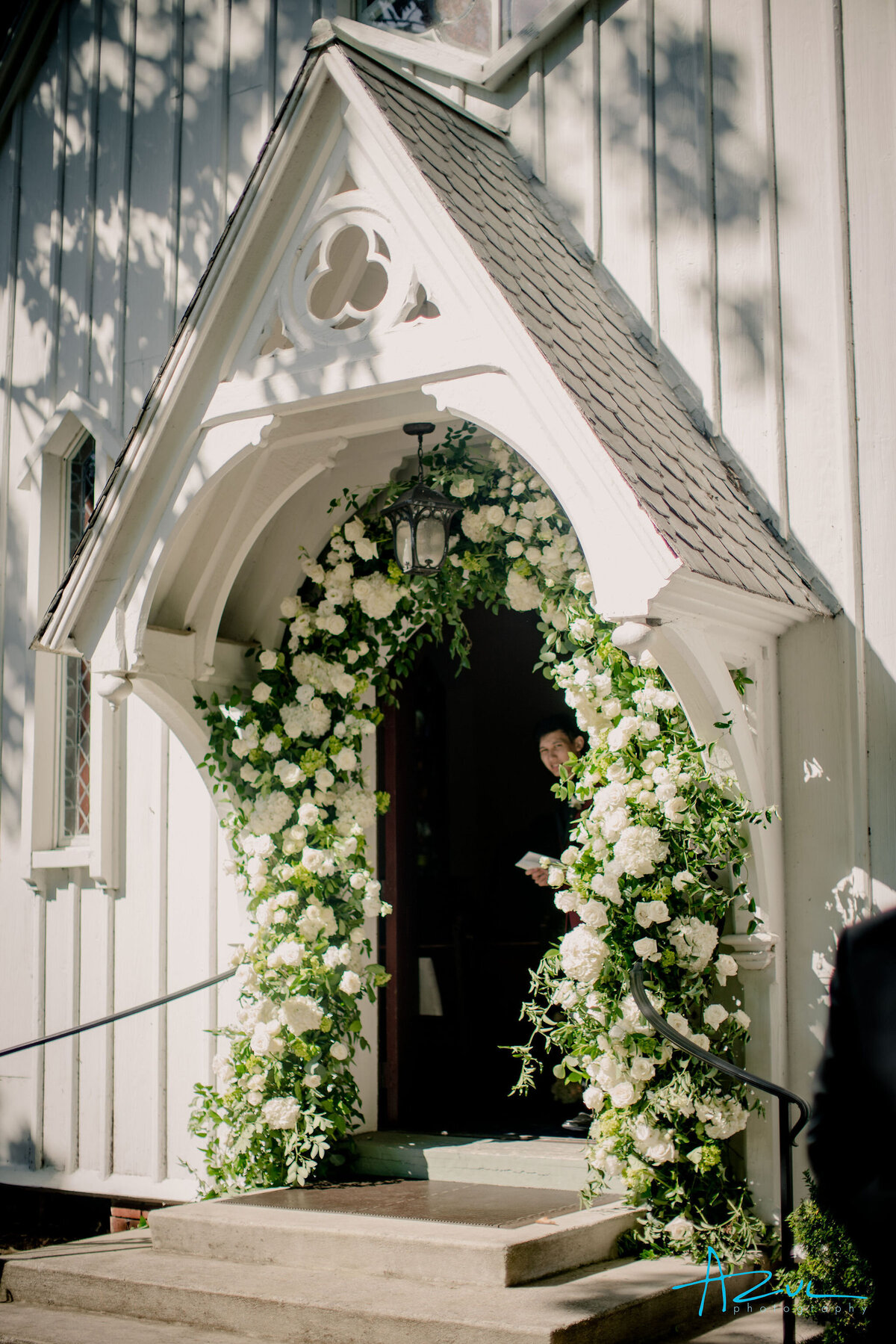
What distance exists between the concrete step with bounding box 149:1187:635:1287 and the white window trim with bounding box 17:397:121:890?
2.50 metres

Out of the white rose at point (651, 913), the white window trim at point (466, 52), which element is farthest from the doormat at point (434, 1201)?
the white window trim at point (466, 52)

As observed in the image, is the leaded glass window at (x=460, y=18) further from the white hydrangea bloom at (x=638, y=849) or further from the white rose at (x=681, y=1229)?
the white rose at (x=681, y=1229)

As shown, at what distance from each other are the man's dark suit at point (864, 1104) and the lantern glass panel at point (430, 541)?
12.3ft

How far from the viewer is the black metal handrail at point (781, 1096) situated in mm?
4215

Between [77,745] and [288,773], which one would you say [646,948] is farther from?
[77,745]

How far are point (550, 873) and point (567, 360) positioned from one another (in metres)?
2.02

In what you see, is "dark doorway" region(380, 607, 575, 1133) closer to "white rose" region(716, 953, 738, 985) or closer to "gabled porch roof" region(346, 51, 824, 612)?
"gabled porch roof" region(346, 51, 824, 612)

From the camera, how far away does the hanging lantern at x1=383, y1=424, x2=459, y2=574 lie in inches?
225

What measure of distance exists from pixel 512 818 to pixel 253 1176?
545 cm

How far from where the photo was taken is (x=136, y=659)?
5590mm

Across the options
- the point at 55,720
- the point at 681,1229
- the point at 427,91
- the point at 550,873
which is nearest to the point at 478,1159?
the point at 681,1229

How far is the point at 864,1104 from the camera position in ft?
6.82

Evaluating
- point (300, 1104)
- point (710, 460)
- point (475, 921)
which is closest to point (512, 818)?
point (475, 921)

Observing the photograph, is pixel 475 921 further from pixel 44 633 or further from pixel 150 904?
pixel 44 633
